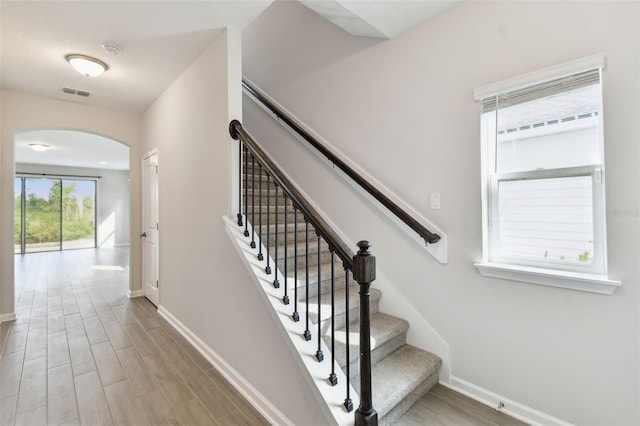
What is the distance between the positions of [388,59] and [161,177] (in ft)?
9.56

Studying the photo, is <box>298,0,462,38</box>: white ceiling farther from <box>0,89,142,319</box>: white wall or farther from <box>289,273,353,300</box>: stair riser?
<box>0,89,142,319</box>: white wall

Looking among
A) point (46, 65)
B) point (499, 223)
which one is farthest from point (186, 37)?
point (499, 223)

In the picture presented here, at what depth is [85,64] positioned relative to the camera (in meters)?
2.65

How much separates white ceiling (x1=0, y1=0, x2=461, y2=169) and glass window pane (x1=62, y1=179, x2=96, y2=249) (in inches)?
298

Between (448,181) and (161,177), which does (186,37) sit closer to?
(161,177)

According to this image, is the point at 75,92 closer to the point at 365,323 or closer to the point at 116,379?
the point at 116,379

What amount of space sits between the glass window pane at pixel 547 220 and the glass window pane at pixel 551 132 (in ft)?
0.37

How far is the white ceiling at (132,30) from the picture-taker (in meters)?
2.05

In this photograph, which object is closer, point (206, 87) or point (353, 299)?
point (353, 299)

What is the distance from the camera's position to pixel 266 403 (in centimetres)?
189

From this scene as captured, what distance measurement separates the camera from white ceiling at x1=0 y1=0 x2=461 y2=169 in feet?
6.72

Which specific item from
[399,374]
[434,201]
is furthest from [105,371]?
[434,201]

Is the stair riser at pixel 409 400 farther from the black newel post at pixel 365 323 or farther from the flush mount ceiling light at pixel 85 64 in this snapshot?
the flush mount ceiling light at pixel 85 64

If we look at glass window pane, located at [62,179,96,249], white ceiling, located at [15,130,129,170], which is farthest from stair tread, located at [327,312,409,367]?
glass window pane, located at [62,179,96,249]
